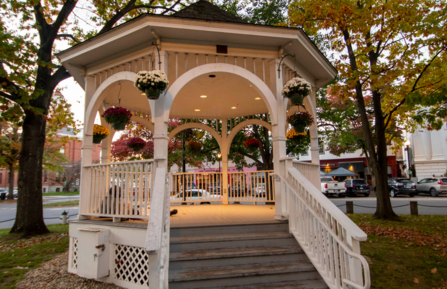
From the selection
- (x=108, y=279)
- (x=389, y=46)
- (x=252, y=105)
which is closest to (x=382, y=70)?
(x=389, y=46)

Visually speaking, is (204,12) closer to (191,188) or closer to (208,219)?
(208,219)

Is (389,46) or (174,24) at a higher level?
(389,46)

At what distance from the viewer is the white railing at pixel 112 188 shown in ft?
16.4

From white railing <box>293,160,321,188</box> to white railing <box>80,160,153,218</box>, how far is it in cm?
289

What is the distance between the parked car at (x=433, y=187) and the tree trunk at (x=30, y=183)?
982 inches

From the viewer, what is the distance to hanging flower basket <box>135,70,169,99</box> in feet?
15.5

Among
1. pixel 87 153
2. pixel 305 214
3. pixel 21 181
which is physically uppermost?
pixel 87 153

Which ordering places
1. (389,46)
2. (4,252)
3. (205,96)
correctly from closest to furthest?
(4,252)
(205,96)
(389,46)

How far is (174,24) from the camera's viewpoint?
5039mm

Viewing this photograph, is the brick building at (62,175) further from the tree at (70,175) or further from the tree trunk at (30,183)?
the tree trunk at (30,183)

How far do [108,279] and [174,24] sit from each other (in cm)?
458

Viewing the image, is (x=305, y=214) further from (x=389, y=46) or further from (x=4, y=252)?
(x=389, y=46)

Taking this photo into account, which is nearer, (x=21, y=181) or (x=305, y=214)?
(x=305, y=214)

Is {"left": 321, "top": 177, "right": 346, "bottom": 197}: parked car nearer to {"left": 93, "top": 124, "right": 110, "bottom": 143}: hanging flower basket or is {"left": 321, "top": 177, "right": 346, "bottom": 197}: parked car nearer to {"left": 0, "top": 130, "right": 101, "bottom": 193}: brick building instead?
{"left": 93, "top": 124, "right": 110, "bottom": 143}: hanging flower basket
